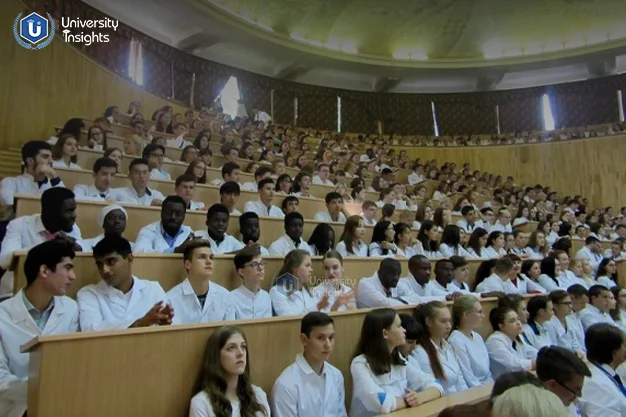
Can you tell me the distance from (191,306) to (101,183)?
1.72m

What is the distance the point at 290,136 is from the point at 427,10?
4.25 metres

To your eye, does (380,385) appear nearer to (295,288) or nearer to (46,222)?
(295,288)

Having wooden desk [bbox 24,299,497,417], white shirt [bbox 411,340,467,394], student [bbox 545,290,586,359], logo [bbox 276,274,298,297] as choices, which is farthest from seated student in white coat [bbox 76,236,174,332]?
student [bbox 545,290,586,359]

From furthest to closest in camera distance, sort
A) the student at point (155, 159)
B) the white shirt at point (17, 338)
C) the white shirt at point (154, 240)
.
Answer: the student at point (155, 159)
the white shirt at point (154, 240)
the white shirt at point (17, 338)

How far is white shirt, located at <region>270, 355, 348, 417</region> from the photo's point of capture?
1.98 m

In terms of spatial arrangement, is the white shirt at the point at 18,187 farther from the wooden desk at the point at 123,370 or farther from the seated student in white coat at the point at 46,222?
the wooden desk at the point at 123,370

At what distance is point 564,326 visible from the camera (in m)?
3.74

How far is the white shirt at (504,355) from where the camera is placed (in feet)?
9.37

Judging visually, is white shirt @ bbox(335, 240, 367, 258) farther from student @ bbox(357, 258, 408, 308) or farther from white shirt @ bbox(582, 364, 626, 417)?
white shirt @ bbox(582, 364, 626, 417)

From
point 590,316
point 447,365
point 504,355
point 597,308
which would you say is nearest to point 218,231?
point 447,365

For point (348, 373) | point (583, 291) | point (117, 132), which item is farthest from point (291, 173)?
point (348, 373)

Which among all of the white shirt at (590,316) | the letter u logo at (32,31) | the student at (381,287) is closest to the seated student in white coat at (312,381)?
the student at (381,287)

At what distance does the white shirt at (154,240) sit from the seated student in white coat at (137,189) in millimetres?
620

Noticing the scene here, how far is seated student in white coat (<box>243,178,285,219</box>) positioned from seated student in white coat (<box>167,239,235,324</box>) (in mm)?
1896
